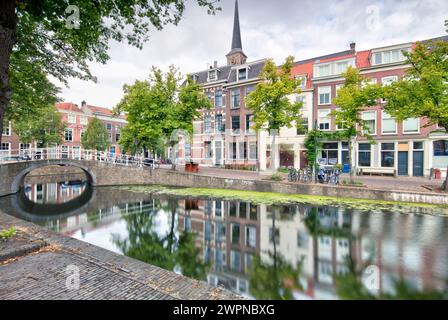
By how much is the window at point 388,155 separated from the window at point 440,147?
2.90 meters

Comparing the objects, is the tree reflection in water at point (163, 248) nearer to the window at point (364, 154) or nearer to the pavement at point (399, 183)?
the pavement at point (399, 183)

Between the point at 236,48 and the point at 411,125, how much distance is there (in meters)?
27.5

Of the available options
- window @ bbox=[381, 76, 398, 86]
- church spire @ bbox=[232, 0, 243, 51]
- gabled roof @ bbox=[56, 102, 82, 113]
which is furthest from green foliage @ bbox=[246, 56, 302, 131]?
gabled roof @ bbox=[56, 102, 82, 113]

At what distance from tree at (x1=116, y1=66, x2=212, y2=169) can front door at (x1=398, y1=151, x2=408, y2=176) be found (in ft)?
60.4

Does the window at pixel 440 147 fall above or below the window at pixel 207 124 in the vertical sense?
below

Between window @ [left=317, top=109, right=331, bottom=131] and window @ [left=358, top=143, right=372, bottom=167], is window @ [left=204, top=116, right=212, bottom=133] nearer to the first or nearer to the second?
window @ [left=317, top=109, right=331, bottom=131]

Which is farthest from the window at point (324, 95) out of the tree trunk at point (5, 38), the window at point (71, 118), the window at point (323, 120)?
the window at point (71, 118)

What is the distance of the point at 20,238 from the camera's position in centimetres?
552

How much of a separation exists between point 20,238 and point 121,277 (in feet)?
11.3

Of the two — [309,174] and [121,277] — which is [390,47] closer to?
[309,174]

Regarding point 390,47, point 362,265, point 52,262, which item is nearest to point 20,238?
point 52,262

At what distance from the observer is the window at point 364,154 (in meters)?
22.5

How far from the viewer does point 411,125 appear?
20.7 m
